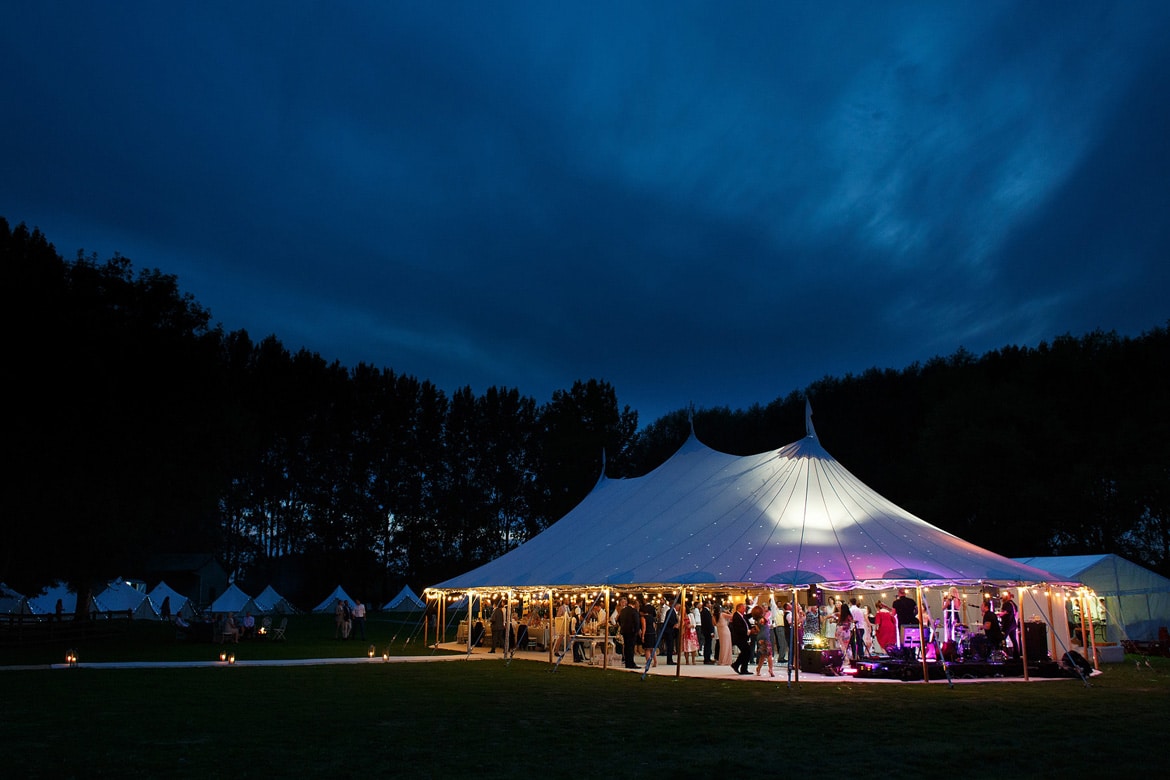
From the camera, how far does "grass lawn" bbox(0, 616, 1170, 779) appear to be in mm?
6453

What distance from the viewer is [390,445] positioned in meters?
49.8

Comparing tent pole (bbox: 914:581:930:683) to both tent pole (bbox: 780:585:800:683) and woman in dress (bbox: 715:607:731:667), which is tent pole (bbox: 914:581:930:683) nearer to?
tent pole (bbox: 780:585:800:683)

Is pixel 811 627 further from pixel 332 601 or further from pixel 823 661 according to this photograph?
pixel 332 601

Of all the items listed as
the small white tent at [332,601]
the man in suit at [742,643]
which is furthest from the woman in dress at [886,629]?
the small white tent at [332,601]

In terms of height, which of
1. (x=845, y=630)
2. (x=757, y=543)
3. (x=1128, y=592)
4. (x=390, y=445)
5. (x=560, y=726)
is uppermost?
(x=390, y=445)

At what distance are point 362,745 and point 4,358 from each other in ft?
55.1

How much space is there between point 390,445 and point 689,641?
3447 centimetres

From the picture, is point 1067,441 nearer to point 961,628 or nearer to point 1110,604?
point 1110,604

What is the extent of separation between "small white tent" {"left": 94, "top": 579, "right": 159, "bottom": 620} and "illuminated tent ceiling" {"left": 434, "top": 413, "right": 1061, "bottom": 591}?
1138 inches

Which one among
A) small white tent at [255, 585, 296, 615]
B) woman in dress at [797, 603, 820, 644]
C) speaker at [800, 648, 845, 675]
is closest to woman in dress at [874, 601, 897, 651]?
speaker at [800, 648, 845, 675]

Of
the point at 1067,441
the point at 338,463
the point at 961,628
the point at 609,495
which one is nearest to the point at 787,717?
the point at 961,628

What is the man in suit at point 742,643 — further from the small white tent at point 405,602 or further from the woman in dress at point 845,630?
the small white tent at point 405,602

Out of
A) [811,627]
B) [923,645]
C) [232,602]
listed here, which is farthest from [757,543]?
[232,602]

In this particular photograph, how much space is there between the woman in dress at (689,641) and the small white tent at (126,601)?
3454 cm
